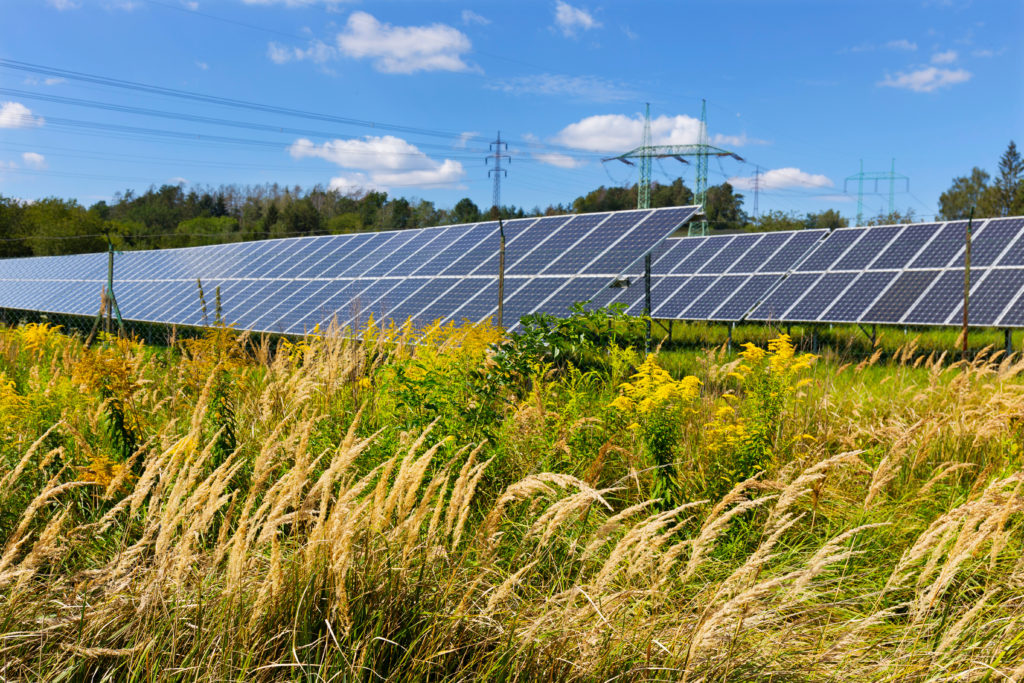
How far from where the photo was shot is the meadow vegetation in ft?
→ 8.17

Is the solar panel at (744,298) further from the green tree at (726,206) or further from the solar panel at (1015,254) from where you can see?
→ the green tree at (726,206)

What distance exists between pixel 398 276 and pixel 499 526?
11361 millimetres

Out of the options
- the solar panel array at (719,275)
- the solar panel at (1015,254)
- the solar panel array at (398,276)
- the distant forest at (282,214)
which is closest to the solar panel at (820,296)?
the solar panel array at (719,275)

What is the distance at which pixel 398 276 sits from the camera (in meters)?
14.7

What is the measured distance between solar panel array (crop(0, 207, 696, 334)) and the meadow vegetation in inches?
116

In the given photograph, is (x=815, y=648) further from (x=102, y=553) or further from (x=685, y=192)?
(x=685, y=192)

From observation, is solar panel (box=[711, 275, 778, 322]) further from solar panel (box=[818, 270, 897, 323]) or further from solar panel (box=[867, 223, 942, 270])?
solar panel (box=[867, 223, 942, 270])

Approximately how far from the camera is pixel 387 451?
4727mm

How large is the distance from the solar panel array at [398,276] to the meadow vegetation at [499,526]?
294 centimetres

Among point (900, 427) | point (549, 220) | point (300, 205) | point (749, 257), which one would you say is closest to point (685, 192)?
point (300, 205)

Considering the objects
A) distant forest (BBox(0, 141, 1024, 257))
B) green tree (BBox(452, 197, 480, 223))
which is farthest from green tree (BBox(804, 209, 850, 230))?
green tree (BBox(452, 197, 480, 223))

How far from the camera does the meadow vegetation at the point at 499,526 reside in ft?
8.17

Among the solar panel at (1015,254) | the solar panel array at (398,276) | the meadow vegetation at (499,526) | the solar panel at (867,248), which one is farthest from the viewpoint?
the solar panel at (867,248)

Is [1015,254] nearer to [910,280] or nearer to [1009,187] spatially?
[910,280]
